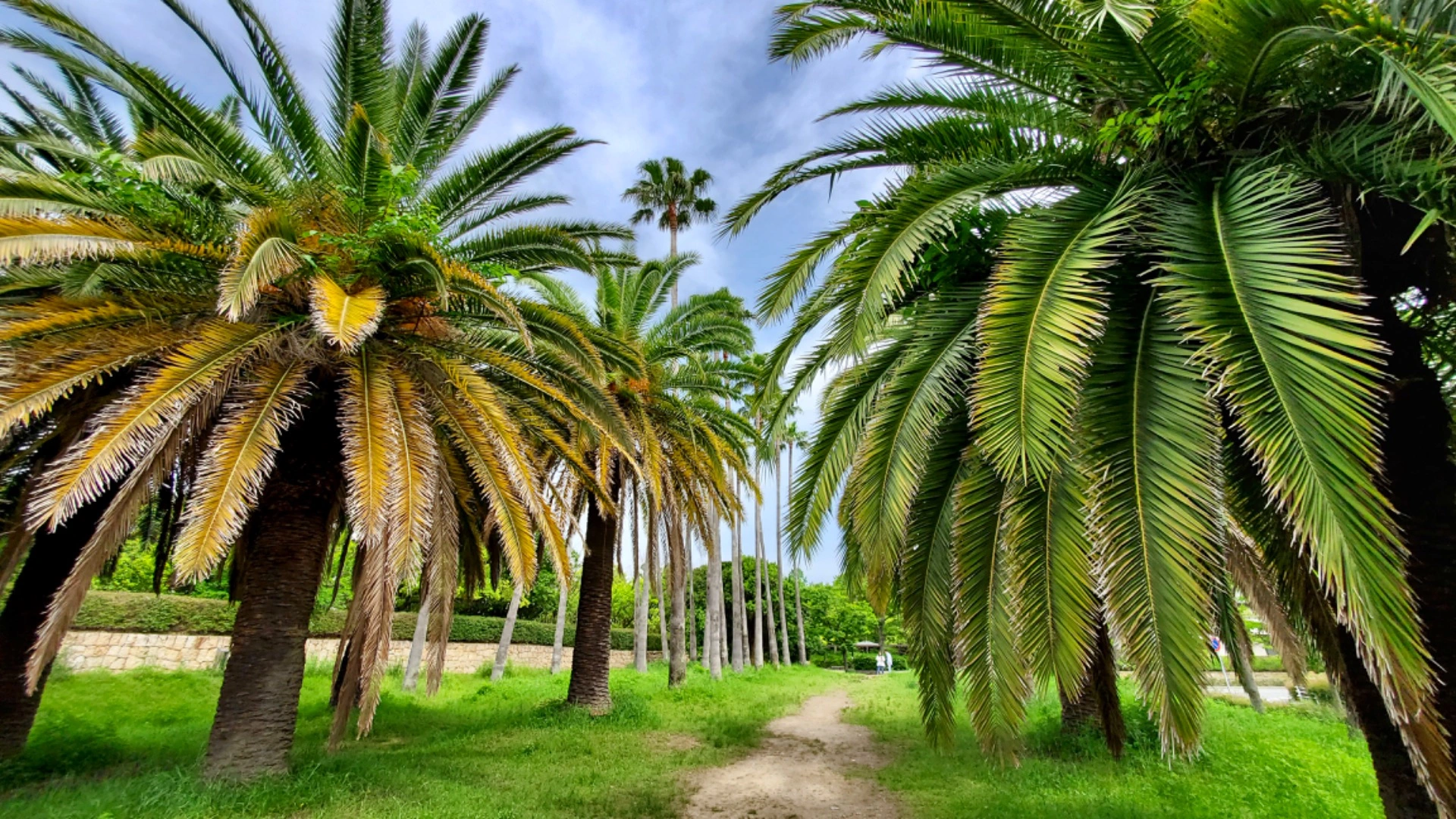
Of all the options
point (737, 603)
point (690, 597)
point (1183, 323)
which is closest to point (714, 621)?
point (690, 597)

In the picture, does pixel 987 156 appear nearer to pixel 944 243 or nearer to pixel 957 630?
pixel 944 243

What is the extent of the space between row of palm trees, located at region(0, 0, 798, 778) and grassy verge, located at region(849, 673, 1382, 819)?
16.7ft

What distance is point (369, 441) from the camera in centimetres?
566

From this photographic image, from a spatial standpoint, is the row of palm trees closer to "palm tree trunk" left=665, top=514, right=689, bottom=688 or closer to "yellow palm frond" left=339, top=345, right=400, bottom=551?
"yellow palm frond" left=339, top=345, right=400, bottom=551

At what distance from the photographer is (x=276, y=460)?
6.82 metres

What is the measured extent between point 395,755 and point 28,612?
162 inches

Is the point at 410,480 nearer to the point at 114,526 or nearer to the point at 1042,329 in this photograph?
the point at 114,526

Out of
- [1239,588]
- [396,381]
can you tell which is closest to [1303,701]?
[1239,588]

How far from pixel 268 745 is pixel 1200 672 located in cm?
764

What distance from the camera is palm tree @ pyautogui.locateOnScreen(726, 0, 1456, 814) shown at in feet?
9.71

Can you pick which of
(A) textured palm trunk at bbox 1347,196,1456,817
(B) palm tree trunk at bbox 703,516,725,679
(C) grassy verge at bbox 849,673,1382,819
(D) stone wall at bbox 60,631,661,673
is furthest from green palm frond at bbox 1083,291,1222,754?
(B) palm tree trunk at bbox 703,516,725,679

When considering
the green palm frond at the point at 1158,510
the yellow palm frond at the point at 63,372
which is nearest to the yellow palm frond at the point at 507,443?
the yellow palm frond at the point at 63,372

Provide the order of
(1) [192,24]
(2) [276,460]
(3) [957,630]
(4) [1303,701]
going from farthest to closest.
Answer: (4) [1303,701], (2) [276,460], (1) [192,24], (3) [957,630]

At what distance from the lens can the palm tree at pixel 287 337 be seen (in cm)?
508
